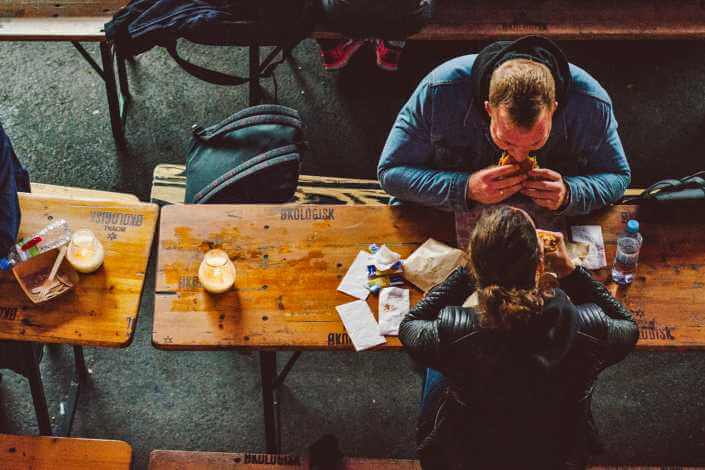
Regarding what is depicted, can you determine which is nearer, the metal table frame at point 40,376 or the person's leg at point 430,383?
the person's leg at point 430,383

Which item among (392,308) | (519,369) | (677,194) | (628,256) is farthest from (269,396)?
(677,194)

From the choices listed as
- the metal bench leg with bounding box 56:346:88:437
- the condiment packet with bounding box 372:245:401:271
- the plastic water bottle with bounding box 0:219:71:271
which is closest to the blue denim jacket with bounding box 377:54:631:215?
the condiment packet with bounding box 372:245:401:271

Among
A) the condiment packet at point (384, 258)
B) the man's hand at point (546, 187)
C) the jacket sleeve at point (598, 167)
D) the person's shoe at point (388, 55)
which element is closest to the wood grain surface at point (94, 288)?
the condiment packet at point (384, 258)

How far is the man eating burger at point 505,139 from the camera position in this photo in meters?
2.64

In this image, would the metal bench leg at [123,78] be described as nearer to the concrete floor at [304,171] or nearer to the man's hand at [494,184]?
the concrete floor at [304,171]

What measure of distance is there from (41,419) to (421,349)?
1882 mm

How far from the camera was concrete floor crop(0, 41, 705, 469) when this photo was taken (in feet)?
12.1

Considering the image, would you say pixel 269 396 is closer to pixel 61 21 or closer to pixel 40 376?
pixel 40 376

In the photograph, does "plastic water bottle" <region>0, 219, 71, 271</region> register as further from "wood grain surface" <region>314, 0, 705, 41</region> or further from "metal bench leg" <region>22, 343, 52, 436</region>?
"wood grain surface" <region>314, 0, 705, 41</region>

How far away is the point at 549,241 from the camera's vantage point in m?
2.67

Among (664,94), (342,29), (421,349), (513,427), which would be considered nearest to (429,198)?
(421,349)

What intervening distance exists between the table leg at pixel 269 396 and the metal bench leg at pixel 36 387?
91 cm

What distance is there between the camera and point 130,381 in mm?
3811

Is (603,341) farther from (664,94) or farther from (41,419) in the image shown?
(664,94)
